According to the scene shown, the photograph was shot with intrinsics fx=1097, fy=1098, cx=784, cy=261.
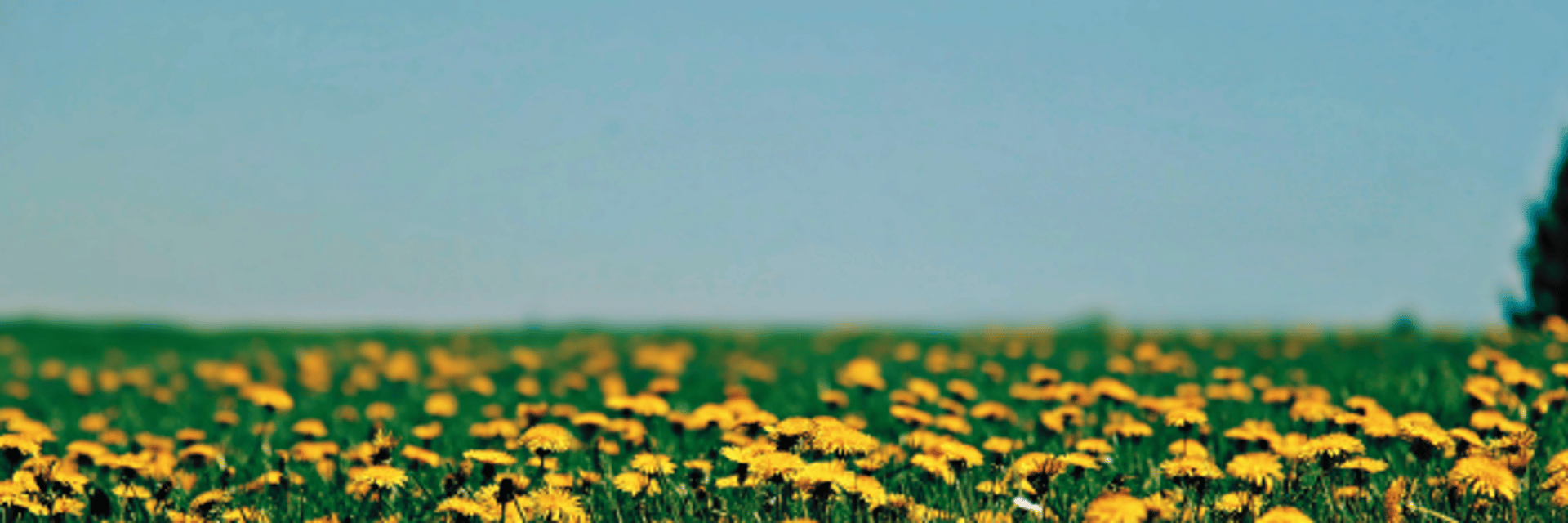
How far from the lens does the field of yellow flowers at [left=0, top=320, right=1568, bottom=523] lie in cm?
273

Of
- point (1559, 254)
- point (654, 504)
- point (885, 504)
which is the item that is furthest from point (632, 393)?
point (1559, 254)

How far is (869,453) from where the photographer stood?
3334mm

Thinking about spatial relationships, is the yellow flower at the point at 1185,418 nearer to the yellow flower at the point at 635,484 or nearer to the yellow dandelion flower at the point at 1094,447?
the yellow dandelion flower at the point at 1094,447

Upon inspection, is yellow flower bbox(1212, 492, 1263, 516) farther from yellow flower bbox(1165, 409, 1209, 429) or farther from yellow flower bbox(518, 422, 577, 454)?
yellow flower bbox(518, 422, 577, 454)

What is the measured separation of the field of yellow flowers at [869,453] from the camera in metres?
2.73

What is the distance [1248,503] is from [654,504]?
1499 millimetres

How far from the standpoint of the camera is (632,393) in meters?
7.45

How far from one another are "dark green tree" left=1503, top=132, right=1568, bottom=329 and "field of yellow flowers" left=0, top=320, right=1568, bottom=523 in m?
6.24

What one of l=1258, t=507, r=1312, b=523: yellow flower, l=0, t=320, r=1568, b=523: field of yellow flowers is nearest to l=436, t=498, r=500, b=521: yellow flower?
l=0, t=320, r=1568, b=523: field of yellow flowers

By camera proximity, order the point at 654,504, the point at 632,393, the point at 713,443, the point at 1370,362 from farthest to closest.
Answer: the point at 1370,362, the point at 632,393, the point at 713,443, the point at 654,504

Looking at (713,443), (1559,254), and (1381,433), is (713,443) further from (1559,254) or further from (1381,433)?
(1559,254)

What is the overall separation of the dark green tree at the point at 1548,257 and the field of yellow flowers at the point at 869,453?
6237mm

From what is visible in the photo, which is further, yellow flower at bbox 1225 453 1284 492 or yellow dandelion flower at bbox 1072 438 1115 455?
yellow dandelion flower at bbox 1072 438 1115 455

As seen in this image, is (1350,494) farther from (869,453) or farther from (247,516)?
(247,516)
